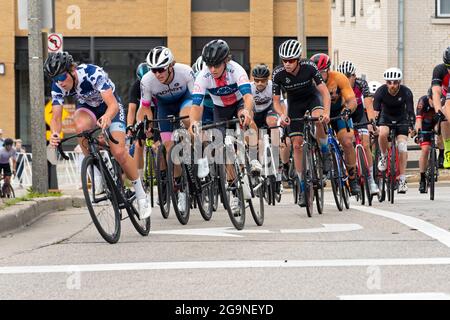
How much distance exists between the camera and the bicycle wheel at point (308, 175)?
14164 millimetres

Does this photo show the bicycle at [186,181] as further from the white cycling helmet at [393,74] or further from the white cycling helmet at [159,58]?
the white cycling helmet at [393,74]

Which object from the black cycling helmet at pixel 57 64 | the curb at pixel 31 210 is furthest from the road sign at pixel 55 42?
the black cycling helmet at pixel 57 64

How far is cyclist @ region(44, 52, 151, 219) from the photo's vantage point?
11.7 meters

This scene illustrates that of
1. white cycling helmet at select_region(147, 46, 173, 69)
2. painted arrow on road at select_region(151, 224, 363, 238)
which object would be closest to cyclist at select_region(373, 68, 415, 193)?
painted arrow on road at select_region(151, 224, 363, 238)

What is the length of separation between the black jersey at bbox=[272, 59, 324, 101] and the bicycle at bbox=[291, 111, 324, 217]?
36cm

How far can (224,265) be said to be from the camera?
955 centimetres

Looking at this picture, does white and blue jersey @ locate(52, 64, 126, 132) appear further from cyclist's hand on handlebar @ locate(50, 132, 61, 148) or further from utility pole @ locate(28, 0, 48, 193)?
utility pole @ locate(28, 0, 48, 193)

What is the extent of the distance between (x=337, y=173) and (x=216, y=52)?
318 centimetres

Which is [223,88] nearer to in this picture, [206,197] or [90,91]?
[206,197]

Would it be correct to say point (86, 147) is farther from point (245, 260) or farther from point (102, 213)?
point (245, 260)

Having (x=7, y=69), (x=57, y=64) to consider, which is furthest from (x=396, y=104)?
(x=7, y=69)

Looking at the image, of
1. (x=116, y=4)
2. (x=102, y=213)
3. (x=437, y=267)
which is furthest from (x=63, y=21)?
(x=437, y=267)
